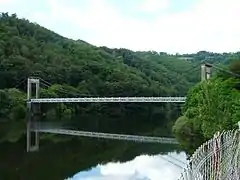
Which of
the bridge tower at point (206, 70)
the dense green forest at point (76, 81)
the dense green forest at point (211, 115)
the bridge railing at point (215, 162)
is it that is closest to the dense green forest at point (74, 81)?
the dense green forest at point (76, 81)

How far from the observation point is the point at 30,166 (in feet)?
48.7

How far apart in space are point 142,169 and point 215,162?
8.72 m

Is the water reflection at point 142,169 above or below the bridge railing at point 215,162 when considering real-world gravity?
below

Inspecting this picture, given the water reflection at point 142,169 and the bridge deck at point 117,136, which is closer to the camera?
the water reflection at point 142,169

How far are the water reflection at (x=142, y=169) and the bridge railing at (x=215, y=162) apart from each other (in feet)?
17.9

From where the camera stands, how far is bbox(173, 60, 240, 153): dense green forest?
14148 millimetres

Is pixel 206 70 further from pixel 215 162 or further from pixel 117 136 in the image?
pixel 215 162

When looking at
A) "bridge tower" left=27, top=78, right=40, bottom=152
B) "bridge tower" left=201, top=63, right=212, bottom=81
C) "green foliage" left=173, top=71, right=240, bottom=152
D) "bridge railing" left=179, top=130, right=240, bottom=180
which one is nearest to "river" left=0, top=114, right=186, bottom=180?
"bridge tower" left=27, top=78, right=40, bottom=152

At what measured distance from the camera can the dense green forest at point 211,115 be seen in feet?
46.4

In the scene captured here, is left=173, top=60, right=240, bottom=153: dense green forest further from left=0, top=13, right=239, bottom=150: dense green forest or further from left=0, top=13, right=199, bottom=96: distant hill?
left=0, top=13, right=199, bottom=96: distant hill

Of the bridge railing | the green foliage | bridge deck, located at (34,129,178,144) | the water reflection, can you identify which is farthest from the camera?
bridge deck, located at (34,129,178,144)

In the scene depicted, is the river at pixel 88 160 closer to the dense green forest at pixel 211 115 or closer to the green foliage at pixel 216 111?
the dense green forest at pixel 211 115

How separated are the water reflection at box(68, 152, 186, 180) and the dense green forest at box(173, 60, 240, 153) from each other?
0.88 meters

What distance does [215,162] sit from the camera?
611cm
